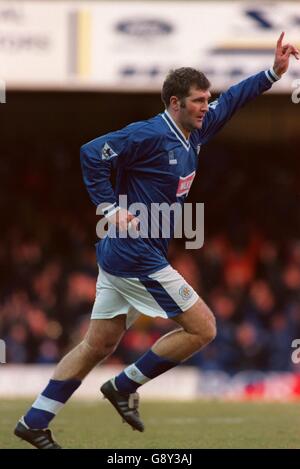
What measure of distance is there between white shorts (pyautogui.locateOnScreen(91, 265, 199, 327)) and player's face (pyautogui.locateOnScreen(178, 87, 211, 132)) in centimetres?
90

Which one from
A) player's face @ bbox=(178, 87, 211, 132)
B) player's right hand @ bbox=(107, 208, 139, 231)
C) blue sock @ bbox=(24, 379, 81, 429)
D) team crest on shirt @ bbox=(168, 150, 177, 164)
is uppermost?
player's face @ bbox=(178, 87, 211, 132)

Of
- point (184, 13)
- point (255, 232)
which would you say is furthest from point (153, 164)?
point (255, 232)

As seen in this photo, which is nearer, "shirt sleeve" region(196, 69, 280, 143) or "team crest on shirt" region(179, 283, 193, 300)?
"team crest on shirt" region(179, 283, 193, 300)

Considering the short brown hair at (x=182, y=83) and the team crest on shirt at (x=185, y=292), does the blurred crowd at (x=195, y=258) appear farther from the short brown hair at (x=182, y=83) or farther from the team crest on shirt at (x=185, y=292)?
the short brown hair at (x=182, y=83)

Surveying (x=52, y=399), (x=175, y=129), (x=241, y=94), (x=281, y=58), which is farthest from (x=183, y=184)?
(x=52, y=399)

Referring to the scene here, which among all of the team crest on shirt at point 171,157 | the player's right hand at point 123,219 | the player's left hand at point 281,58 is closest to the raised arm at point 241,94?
the player's left hand at point 281,58

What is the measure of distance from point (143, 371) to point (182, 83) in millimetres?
1802

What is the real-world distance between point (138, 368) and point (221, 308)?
957cm

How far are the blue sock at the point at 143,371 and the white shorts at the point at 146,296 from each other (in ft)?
0.87

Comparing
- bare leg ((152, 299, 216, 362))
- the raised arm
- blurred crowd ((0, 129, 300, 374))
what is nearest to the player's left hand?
the raised arm

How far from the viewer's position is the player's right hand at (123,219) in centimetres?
717

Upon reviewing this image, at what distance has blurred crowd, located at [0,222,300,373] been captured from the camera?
16609 millimetres

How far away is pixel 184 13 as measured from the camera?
16.0 m

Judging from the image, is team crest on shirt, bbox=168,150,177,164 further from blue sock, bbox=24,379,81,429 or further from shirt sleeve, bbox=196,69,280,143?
blue sock, bbox=24,379,81,429
